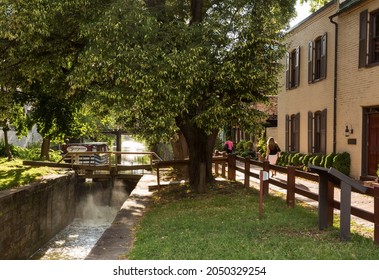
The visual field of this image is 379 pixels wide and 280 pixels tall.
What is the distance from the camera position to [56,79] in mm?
15359

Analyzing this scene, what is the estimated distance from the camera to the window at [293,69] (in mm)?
22031

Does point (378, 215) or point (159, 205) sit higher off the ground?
point (378, 215)

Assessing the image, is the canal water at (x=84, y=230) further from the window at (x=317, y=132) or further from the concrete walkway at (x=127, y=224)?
the window at (x=317, y=132)

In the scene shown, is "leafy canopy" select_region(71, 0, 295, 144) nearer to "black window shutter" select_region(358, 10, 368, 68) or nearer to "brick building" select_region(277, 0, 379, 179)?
"brick building" select_region(277, 0, 379, 179)

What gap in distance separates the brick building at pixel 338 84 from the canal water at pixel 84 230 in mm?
9209

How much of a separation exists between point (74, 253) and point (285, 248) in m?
9.52

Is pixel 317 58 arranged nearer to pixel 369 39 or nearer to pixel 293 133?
pixel 293 133

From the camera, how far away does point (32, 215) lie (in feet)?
47.7

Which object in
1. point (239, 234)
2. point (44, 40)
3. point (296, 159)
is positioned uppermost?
point (44, 40)

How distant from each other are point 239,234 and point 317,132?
12.3 m

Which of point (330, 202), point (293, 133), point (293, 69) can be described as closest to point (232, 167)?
point (293, 133)

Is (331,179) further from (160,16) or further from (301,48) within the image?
(301,48)

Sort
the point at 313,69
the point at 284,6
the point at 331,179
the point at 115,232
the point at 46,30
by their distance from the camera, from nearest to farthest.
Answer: the point at 331,179 < the point at 115,232 < the point at 46,30 < the point at 284,6 < the point at 313,69
